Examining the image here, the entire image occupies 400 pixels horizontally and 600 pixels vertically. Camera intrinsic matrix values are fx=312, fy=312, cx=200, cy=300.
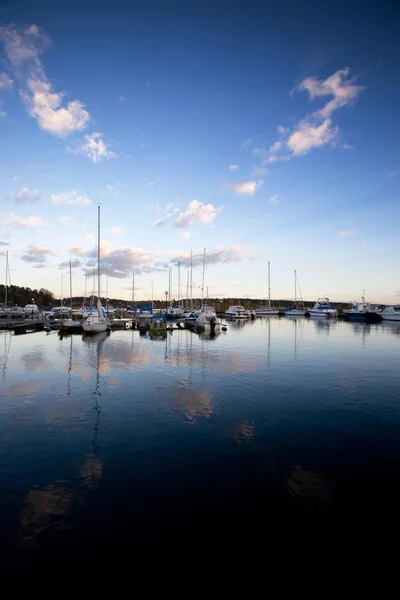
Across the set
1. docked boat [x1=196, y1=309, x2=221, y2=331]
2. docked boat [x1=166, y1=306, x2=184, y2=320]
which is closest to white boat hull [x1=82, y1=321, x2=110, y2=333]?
docked boat [x1=196, y1=309, x2=221, y2=331]

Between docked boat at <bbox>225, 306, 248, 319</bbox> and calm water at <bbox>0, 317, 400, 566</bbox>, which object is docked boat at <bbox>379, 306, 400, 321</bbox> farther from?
calm water at <bbox>0, 317, 400, 566</bbox>

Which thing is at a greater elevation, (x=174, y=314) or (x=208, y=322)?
(x=174, y=314)

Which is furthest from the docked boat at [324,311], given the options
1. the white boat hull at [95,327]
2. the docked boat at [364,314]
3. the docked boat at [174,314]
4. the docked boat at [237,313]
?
the white boat hull at [95,327]

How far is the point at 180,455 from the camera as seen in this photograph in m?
12.0

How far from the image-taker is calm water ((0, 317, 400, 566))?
824cm

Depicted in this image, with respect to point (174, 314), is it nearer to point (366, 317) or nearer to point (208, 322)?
point (208, 322)

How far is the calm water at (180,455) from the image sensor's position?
8.24 meters

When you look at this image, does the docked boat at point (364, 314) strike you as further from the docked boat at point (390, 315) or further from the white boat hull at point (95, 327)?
the white boat hull at point (95, 327)

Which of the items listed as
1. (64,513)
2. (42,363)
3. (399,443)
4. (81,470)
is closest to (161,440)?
(81,470)

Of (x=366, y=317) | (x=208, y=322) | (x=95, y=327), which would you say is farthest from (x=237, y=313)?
(x=95, y=327)

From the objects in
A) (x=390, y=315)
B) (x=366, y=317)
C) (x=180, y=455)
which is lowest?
(x=180, y=455)

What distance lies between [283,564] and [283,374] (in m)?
20.1

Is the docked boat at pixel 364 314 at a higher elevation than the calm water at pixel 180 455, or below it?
higher

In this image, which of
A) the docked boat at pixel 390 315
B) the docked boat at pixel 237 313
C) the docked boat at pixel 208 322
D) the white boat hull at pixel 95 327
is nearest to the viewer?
the white boat hull at pixel 95 327
